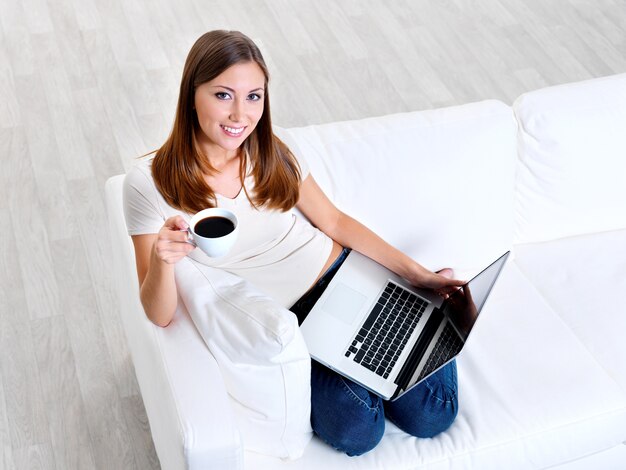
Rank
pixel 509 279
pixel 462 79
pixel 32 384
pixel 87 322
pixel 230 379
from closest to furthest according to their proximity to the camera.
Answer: pixel 230 379 < pixel 509 279 < pixel 32 384 < pixel 87 322 < pixel 462 79

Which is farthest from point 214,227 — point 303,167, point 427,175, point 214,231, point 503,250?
point 503,250

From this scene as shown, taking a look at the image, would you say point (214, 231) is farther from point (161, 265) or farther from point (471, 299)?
point (471, 299)

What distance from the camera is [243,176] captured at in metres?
1.78

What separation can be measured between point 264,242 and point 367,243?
26 centimetres

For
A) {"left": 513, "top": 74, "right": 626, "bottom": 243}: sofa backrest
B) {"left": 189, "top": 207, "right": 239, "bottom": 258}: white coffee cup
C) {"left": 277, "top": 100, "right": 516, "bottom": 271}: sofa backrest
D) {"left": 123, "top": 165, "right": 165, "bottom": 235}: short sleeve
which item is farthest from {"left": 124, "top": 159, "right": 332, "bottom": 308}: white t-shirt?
{"left": 513, "top": 74, "right": 626, "bottom": 243}: sofa backrest

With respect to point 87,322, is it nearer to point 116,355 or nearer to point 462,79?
point 116,355

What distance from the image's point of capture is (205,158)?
173cm

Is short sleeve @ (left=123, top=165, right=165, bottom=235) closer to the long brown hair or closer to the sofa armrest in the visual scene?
the long brown hair

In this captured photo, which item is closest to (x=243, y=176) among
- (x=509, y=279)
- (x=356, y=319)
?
(x=356, y=319)

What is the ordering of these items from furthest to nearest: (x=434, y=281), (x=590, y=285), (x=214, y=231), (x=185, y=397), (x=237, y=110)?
(x=590, y=285), (x=434, y=281), (x=237, y=110), (x=185, y=397), (x=214, y=231)

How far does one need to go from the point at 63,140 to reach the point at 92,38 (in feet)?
2.29

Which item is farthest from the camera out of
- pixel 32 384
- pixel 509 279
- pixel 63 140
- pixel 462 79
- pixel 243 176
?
pixel 462 79

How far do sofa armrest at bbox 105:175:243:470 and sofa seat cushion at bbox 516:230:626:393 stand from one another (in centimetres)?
98

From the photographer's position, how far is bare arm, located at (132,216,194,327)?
1454 mm
